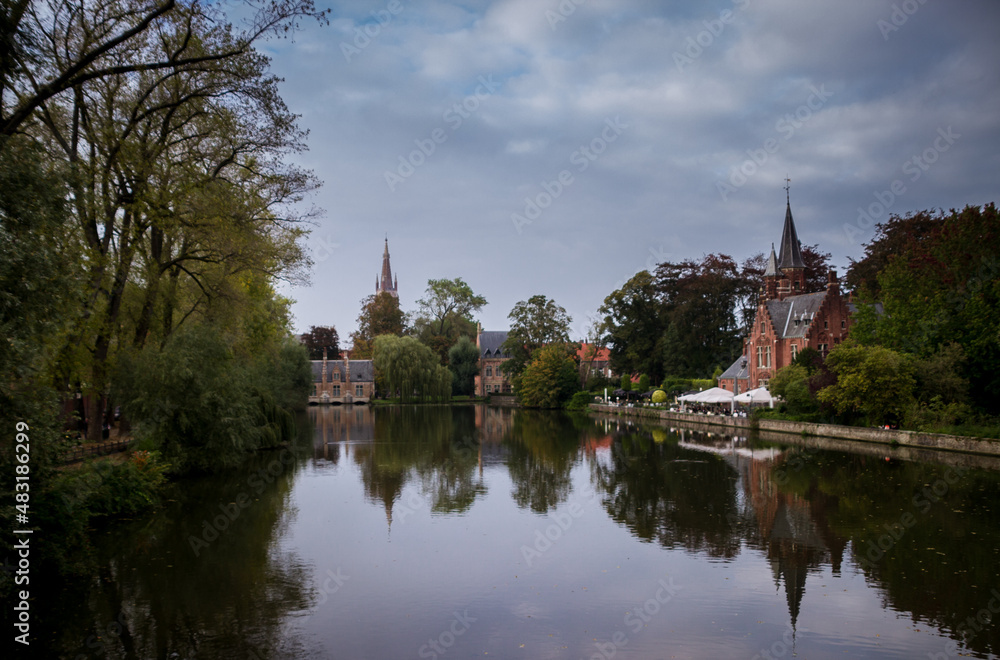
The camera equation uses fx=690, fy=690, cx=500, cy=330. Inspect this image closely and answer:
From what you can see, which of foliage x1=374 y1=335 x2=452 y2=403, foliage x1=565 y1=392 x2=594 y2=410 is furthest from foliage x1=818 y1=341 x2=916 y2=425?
foliage x1=374 y1=335 x2=452 y2=403

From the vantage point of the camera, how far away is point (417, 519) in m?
14.6

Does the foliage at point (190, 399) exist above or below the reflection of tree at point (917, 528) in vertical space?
above

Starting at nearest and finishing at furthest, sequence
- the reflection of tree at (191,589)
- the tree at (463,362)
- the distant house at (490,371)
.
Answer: the reflection of tree at (191,589) → the tree at (463,362) → the distant house at (490,371)

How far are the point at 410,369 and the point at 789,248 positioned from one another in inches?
1392

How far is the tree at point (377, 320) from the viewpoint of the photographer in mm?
85875

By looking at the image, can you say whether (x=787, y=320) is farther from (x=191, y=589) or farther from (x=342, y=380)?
(x=342, y=380)

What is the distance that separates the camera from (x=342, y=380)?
83.8 m

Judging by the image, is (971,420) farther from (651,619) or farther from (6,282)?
(6,282)

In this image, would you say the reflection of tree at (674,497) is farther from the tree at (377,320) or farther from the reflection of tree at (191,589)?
the tree at (377,320)

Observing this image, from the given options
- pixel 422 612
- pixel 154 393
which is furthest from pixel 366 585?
pixel 154 393

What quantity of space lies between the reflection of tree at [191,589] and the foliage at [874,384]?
22.1 metres

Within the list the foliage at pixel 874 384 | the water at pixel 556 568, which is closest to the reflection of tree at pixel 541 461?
the water at pixel 556 568

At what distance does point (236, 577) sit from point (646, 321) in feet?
174

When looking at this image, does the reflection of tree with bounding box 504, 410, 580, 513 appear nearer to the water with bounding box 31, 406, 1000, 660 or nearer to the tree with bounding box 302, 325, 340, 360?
the water with bounding box 31, 406, 1000, 660
